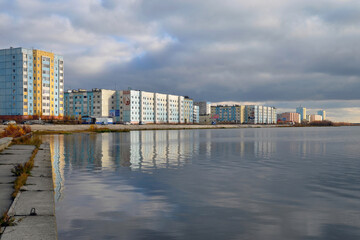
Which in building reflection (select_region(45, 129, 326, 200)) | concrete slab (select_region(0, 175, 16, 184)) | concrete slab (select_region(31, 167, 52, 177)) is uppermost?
concrete slab (select_region(0, 175, 16, 184))

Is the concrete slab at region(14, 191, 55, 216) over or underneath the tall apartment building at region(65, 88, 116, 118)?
underneath

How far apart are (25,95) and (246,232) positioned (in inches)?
6111

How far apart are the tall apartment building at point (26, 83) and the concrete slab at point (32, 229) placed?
149 metres

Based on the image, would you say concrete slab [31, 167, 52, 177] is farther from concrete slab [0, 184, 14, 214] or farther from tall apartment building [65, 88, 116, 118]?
tall apartment building [65, 88, 116, 118]

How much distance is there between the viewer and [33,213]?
941cm

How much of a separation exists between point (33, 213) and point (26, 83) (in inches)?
6078

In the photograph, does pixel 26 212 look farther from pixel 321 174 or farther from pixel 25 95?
pixel 25 95

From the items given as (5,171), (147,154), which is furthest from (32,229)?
(147,154)

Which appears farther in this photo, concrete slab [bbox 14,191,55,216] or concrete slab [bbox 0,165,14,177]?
concrete slab [bbox 0,165,14,177]

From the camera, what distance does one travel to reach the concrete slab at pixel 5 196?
34.2 ft

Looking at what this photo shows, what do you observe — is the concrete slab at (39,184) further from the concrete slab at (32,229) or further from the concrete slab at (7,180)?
the concrete slab at (32,229)

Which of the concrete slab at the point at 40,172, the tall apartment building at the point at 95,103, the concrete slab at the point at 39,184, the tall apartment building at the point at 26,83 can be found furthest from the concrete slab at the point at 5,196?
the tall apartment building at the point at 95,103

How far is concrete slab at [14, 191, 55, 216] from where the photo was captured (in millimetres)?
9633

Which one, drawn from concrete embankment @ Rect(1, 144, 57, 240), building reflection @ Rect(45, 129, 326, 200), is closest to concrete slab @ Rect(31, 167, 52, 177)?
building reflection @ Rect(45, 129, 326, 200)
